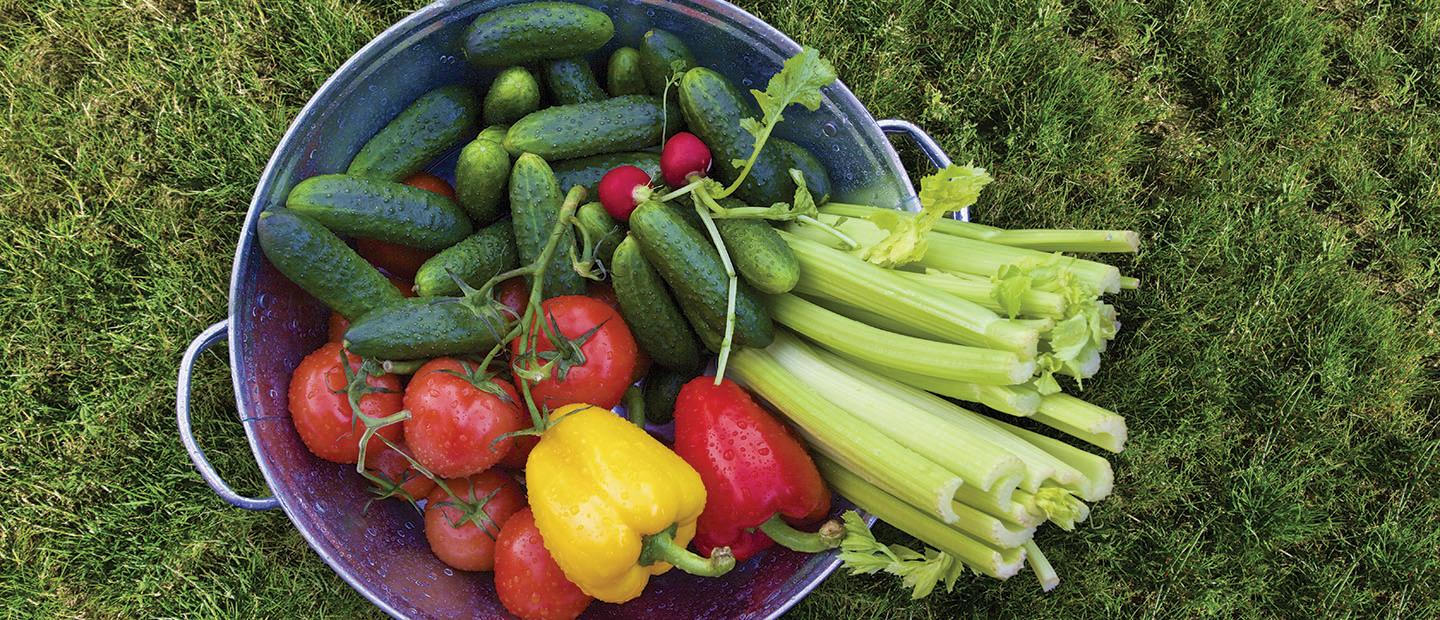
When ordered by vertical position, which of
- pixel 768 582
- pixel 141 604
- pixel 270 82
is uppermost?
pixel 270 82

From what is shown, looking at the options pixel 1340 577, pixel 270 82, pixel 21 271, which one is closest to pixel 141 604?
pixel 21 271

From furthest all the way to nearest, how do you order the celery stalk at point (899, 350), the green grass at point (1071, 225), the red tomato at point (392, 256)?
the green grass at point (1071, 225)
the red tomato at point (392, 256)
the celery stalk at point (899, 350)

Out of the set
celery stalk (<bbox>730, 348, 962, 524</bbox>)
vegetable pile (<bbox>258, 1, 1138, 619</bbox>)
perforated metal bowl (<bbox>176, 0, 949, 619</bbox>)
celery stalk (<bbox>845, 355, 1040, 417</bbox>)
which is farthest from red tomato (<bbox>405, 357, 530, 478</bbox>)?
celery stalk (<bbox>845, 355, 1040, 417</bbox>)

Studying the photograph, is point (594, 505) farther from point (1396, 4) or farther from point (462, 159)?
point (1396, 4)

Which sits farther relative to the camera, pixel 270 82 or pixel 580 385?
pixel 270 82

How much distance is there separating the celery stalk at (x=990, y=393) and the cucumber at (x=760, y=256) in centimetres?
25

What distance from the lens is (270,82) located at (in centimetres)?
233

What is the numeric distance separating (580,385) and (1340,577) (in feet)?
5.93

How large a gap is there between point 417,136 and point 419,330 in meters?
0.42

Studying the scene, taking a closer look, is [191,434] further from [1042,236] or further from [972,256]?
[1042,236]

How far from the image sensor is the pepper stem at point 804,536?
1.76 metres

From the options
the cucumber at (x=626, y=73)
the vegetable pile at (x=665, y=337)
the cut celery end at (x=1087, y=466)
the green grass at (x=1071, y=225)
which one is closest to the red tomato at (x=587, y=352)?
the vegetable pile at (x=665, y=337)

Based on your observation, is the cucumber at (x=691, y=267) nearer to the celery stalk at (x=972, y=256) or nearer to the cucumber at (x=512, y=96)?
the celery stalk at (x=972, y=256)

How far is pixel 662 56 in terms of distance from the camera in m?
1.87
